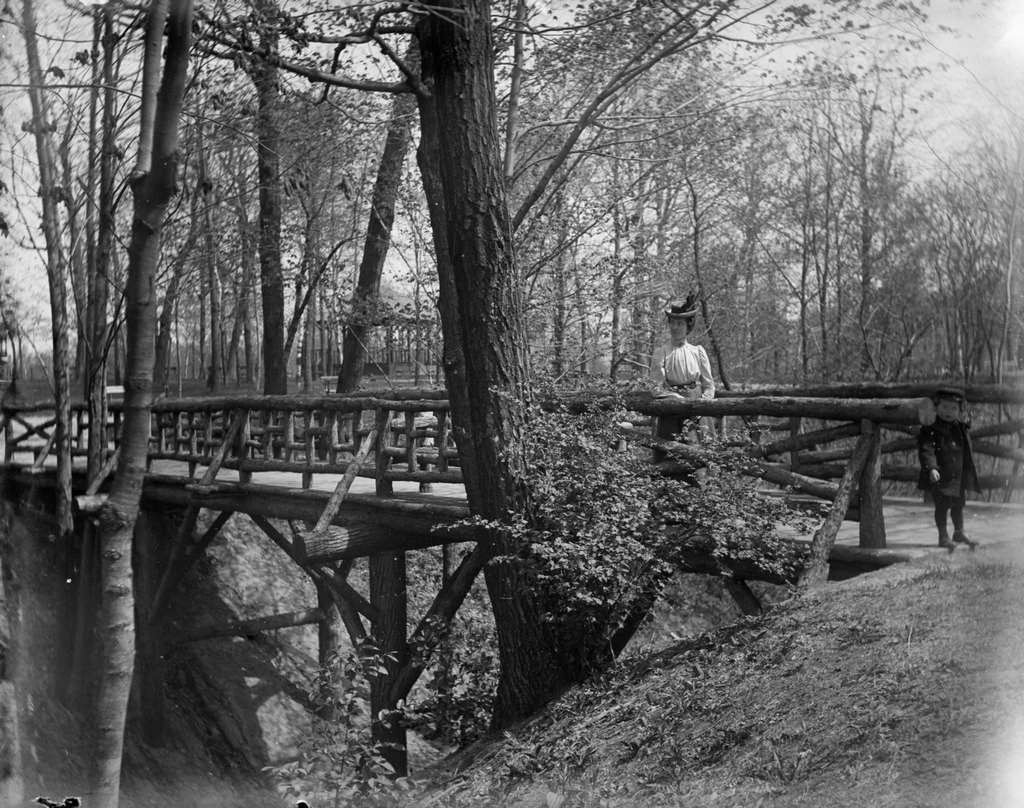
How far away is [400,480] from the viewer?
8672 mm

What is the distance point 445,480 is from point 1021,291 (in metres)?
4.62

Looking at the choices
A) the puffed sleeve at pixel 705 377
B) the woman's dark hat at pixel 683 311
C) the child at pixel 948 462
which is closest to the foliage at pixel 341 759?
the puffed sleeve at pixel 705 377

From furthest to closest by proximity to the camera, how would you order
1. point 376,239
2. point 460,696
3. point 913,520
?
point 376,239
point 913,520
point 460,696

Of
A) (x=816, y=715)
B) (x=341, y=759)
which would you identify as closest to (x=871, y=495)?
(x=816, y=715)

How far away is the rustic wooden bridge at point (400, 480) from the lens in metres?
6.41

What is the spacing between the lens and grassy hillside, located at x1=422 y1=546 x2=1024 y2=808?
349 centimetres

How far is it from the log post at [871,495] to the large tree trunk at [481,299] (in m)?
2.01

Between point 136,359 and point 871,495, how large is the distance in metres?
4.32

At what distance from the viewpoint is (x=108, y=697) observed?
589 cm

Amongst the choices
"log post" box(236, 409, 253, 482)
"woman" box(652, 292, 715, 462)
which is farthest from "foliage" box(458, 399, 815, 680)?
"log post" box(236, 409, 253, 482)

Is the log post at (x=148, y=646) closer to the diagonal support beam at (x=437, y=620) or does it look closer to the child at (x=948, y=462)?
the diagonal support beam at (x=437, y=620)

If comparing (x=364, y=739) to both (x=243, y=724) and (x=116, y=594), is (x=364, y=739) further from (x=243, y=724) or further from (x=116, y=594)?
(x=243, y=724)

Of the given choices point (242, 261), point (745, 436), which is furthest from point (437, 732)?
point (242, 261)

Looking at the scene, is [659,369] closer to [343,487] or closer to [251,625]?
[343,487]
